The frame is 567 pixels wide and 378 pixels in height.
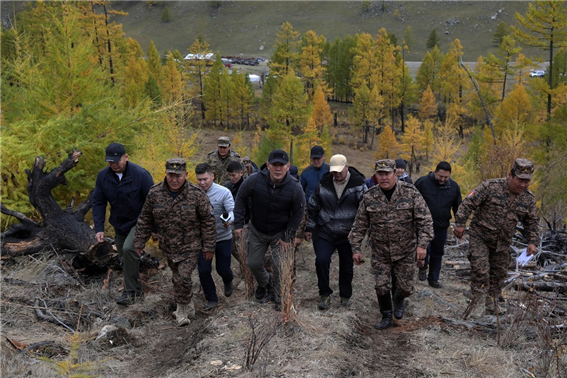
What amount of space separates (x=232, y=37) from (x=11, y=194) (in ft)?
359

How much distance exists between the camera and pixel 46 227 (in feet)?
23.4

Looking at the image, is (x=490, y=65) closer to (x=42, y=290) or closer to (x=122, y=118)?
(x=122, y=118)

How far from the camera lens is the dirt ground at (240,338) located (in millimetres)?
3916

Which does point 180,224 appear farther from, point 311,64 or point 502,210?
point 311,64

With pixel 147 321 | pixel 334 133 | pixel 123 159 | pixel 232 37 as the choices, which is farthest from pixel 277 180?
pixel 232 37

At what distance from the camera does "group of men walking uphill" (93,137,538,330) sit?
4.97 meters

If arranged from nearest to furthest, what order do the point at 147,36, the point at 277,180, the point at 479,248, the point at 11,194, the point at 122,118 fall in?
the point at 277,180, the point at 479,248, the point at 11,194, the point at 122,118, the point at 147,36

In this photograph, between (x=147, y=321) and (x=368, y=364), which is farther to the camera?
(x=147, y=321)

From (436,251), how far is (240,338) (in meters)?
3.99

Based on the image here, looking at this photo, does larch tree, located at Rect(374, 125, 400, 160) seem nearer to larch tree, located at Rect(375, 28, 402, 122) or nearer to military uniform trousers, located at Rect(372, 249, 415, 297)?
larch tree, located at Rect(375, 28, 402, 122)

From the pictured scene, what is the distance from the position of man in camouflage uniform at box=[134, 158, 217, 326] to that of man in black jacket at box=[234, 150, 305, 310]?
0.46 metres

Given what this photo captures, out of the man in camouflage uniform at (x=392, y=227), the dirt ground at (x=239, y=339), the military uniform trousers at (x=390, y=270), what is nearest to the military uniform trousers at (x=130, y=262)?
the dirt ground at (x=239, y=339)

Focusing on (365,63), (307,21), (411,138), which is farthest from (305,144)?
(307,21)

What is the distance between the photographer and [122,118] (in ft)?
30.7
